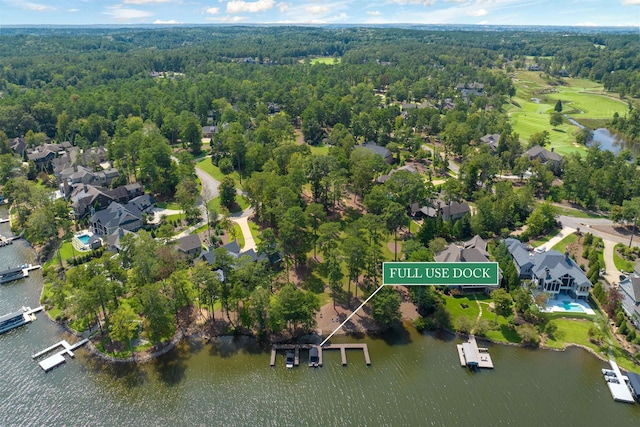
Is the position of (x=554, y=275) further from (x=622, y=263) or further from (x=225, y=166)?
(x=225, y=166)

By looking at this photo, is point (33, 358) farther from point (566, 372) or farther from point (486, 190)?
point (486, 190)

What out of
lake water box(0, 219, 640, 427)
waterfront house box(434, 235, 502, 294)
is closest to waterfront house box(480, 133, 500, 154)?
waterfront house box(434, 235, 502, 294)

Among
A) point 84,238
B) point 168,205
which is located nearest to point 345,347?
point 84,238

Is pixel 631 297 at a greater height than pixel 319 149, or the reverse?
pixel 631 297

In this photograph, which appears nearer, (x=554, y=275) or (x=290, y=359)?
(x=290, y=359)

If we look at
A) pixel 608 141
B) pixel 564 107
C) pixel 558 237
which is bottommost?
pixel 608 141

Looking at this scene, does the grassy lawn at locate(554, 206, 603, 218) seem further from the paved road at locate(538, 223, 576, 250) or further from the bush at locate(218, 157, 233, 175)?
the bush at locate(218, 157, 233, 175)
